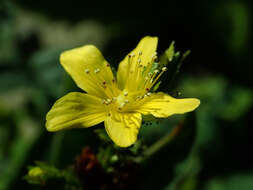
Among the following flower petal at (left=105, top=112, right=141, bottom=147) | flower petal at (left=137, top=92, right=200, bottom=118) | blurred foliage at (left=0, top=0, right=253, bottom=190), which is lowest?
blurred foliage at (left=0, top=0, right=253, bottom=190)

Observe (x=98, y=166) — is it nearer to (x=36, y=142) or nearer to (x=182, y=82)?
(x=36, y=142)

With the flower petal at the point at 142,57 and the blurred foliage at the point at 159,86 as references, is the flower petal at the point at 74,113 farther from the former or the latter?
the flower petal at the point at 142,57

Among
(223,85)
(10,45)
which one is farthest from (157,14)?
(10,45)

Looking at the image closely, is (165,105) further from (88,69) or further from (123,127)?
(88,69)

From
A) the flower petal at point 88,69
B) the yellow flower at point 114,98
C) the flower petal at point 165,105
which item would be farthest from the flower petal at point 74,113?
the flower petal at point 165,105

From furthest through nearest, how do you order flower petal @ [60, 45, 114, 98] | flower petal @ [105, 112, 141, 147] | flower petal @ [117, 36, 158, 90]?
flower petal @ [117, 36, 158, 90], flower petal @ [60, 45, 114, 98], flower petal @ [105, 112, 141, 147]

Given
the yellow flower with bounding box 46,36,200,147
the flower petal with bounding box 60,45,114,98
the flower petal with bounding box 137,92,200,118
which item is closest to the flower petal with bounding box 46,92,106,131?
the yellow flower with bounding box 46,36,200,147

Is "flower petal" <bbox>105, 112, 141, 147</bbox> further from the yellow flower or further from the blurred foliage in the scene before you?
the blurred foliage

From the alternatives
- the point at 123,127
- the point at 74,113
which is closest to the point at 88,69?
the point at 74,113
